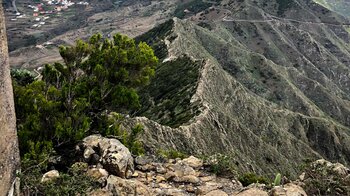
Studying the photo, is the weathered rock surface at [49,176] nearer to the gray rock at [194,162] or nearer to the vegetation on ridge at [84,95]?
the vegetation on ridge at [84,95]

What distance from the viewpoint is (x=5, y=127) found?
13180 mm

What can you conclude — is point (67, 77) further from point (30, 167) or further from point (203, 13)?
point (203, 13)

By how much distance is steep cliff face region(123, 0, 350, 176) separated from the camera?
5884cm

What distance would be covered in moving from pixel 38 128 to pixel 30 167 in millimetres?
5036

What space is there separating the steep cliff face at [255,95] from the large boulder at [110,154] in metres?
19.3

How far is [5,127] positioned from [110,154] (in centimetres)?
601

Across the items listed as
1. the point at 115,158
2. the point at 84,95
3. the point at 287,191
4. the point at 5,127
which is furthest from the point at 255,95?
the point at 5,127

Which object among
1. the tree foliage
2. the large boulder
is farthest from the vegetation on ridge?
the large boulder

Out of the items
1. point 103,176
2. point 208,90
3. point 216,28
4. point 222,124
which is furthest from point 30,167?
point 216,28

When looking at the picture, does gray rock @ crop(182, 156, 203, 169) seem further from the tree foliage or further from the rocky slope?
the tree foliage

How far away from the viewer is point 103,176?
17172 millimetres

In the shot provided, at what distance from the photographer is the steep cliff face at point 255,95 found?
58.8 m

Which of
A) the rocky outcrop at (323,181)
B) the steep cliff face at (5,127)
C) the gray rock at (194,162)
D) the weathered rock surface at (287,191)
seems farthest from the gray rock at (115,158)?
the rocky outcrop at (323,181)

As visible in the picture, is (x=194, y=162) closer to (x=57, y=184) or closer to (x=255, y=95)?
(x=57, y=184)
